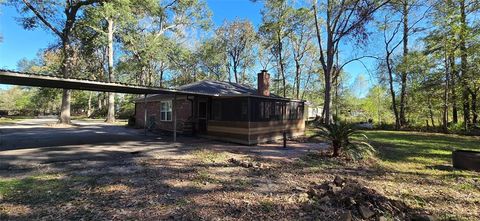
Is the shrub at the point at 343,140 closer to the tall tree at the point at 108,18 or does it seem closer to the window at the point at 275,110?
the window at the point at 275,110

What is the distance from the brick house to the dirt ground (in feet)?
13.0

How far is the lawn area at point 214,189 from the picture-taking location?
379 centimetres

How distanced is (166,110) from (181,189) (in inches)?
468

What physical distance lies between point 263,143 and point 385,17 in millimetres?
18468

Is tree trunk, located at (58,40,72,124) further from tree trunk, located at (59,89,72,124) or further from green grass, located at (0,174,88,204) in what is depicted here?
green grass, located at (0,174,88,204)

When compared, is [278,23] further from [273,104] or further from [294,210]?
[294,210]

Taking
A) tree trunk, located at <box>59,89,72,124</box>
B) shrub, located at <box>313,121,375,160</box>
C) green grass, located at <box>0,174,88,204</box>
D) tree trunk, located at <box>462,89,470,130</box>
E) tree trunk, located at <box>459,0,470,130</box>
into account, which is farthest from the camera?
tree trunk, located at <box>59,89,72,124</box>

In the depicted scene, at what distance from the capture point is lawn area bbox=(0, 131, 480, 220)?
379cm

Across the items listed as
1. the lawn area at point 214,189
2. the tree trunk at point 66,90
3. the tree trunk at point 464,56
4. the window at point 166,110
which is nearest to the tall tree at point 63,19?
the tree trunk at point 66,90

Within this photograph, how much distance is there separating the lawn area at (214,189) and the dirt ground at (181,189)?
0.6 inches

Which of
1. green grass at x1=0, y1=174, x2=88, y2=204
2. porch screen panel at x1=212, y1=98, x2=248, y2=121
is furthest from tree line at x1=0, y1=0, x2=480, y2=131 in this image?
green grass at x1=0, y1=174, x2=88, y2=204

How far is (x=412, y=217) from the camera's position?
3965mm

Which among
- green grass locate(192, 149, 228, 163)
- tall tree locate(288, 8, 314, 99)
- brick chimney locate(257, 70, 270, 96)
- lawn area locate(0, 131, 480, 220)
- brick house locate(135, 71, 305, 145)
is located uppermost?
tall tree locate(288, 8, 314, 99)

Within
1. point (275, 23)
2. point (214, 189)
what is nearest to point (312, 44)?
point (275, 23)
